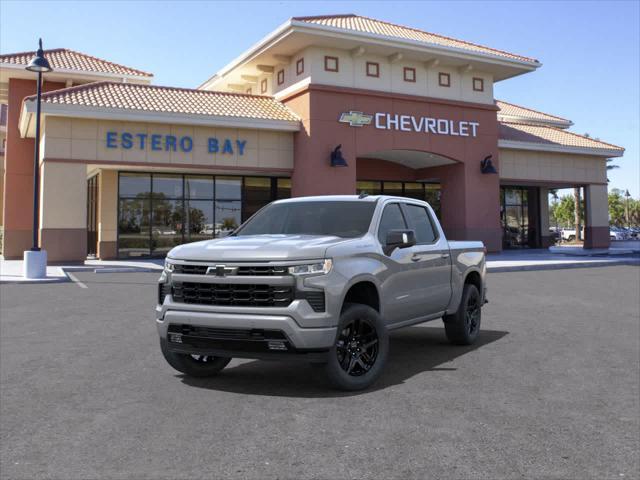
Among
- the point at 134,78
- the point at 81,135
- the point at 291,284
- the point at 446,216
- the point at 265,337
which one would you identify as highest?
the point at 134,78

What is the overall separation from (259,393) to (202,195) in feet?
80.5

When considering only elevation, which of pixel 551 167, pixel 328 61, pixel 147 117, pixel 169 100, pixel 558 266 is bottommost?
pixel 558 266

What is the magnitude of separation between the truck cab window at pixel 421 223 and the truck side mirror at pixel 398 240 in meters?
0.94

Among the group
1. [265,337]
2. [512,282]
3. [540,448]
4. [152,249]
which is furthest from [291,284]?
[152,249]

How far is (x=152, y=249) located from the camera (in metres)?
28.6

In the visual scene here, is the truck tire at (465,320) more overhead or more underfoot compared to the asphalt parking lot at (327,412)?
more overhead

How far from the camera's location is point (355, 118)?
2684 cm

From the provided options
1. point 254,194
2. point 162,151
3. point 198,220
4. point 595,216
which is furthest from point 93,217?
point 595,216

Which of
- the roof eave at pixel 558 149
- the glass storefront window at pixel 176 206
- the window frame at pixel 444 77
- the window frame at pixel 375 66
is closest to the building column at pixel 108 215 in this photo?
the glass storefront window at pixel 176 206

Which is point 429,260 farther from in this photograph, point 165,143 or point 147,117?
point 165,143

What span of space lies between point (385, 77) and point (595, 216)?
55.9ft

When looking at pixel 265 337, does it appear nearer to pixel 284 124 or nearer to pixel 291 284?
pixel 291 284

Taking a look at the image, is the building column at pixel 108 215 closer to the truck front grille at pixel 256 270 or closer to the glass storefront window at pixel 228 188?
the glass storefront window at pixel 228 188

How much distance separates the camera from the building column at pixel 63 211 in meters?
23.0
